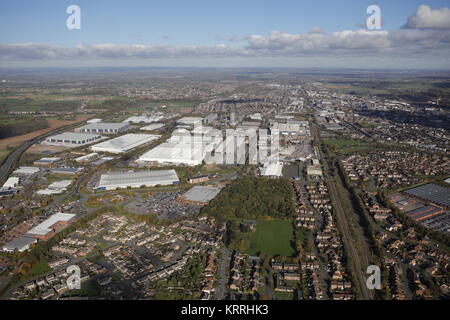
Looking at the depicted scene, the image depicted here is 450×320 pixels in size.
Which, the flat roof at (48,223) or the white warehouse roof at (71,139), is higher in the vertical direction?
the white warehouse roof at (71,139)

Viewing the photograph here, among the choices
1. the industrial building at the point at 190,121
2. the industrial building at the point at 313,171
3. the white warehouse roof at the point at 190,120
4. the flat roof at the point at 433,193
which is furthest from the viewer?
the white warehouse roof at the point at 190,120

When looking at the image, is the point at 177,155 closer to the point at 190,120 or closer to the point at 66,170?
the point at 66,170

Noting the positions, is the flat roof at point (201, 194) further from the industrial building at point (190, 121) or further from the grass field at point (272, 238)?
the industrial building at point (190, 121)

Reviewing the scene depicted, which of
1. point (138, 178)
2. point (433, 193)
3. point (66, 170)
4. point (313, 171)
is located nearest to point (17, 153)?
point (66, 170)

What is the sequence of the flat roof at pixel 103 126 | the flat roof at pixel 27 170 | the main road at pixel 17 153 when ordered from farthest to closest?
the flat roof at pixel 103 126
the main road at pixel 17 153
the flat roof at pixel 27 170

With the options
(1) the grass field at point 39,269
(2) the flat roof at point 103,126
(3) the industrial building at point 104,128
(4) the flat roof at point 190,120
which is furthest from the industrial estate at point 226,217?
(4) the flat roof at point 190,120

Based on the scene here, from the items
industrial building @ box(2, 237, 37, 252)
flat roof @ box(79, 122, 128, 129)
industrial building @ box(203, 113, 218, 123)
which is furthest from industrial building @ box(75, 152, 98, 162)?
industrial building @ box(203, 113, 218, 123)
